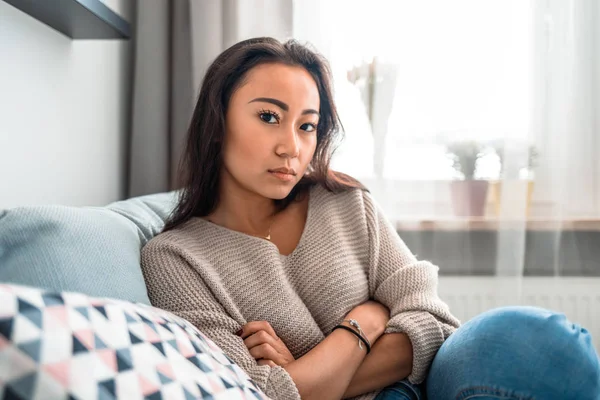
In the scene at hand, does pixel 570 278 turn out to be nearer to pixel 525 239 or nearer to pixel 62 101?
pixel 525 239

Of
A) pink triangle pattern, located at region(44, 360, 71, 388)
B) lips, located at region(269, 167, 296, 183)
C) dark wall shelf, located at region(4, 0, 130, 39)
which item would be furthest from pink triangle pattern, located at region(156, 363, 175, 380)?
dark wall shelf, located at region(4, 0, 130, 39)

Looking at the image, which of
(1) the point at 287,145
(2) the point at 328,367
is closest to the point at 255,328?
(2) the point at 328,367

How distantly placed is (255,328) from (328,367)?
0.47ft

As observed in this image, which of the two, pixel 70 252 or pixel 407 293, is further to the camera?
pixel 407 293

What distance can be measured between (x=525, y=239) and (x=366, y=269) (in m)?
1.12

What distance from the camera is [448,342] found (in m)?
1.12

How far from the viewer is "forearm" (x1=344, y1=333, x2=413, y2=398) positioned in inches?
45.1

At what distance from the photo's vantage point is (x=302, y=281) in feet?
4.09

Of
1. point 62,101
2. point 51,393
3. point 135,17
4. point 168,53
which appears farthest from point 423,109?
point 51,393

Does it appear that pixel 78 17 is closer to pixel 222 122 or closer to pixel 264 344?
pixel 222 122

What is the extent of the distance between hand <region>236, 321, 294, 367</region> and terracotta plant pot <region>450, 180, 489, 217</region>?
129 cm

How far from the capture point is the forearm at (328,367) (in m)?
1.04

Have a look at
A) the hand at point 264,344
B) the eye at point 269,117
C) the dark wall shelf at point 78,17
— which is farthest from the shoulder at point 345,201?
the dark wall shelf at point 78,17

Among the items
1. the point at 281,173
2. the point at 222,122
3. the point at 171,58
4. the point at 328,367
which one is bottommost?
the point at 328,367
